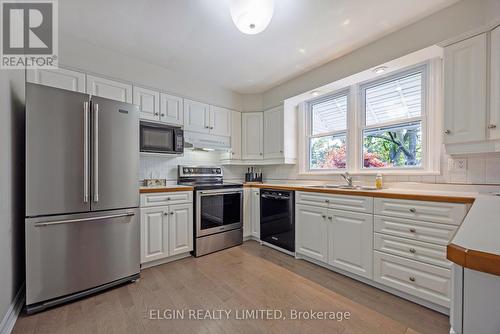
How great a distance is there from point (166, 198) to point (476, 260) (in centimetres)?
256

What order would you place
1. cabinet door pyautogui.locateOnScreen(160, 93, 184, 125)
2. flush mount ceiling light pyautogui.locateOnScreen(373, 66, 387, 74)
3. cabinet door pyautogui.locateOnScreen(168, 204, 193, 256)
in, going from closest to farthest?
flush mount ceiling light pyautogui.locateOnScreen(373, 66, 387, 74), cabinet door pyautogui.locateOnScreen(168, 204, 193, 256), cabinet door pyautogui.locateOnScreen(160, 93, 184, 125)

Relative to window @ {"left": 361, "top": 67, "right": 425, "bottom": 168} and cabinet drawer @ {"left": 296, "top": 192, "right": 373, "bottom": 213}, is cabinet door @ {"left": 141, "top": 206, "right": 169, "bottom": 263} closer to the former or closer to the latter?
cabinet drawer @ {"left": 296, "top": 192, "right": 373, "bottom": 213}

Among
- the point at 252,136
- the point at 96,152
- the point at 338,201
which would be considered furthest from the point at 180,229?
the point at 252,136

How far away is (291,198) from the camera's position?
2.79 metres

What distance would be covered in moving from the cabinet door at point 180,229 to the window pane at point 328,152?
2021mm

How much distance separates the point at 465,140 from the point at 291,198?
5.61 ft

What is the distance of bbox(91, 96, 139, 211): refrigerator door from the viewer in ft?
6.36

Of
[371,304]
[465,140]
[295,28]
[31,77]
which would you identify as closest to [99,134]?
[31,77]

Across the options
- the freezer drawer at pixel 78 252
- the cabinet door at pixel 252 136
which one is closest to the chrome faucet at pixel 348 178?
the cabinet door at pixel 252 136

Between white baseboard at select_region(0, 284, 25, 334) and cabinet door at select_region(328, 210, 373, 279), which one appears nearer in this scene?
white baseboard at select_region(0, 284, 25, 334)

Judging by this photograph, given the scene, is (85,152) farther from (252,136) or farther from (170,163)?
(252,136)

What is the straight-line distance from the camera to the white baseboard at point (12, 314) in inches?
56.6

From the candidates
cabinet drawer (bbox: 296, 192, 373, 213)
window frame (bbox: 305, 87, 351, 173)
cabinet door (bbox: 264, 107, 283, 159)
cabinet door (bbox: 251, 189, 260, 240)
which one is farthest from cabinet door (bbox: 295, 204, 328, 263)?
cabinet door (bbox: 264, 107, 283, 159)

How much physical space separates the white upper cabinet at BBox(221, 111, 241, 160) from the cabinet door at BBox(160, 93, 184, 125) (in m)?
0.94
